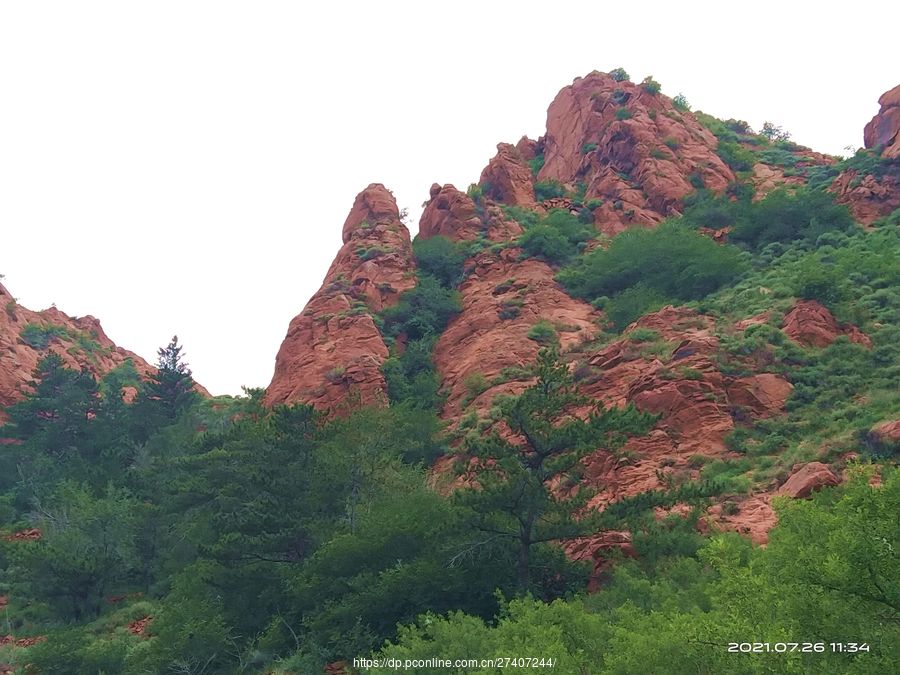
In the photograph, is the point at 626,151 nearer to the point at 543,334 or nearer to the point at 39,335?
the point at 543,334

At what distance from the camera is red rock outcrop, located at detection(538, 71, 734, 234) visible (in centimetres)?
4919

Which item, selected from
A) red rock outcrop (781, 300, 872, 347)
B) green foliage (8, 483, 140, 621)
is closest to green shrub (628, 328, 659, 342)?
red rock outcrop (781, 300, 872, 347)

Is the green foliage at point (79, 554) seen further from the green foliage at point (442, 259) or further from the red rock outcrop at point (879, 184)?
the red rock outcrop at point (879, 184)

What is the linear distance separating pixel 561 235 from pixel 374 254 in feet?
41.9

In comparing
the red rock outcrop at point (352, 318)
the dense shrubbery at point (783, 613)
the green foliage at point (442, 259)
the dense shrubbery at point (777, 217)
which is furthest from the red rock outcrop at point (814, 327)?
the green foliage at point (442, 259)

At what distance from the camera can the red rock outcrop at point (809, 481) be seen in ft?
49.5

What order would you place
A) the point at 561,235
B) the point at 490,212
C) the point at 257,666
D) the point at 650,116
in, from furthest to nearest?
1. the point at 650,116
2. the point at 490,212
3. the point at 561,235
4. the point at 257,666

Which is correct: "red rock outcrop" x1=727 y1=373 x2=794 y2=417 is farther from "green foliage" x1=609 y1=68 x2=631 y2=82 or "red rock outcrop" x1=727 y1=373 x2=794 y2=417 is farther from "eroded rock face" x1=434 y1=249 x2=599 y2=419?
"green foliage" x1=609 y1=68 x2=631 y2=82

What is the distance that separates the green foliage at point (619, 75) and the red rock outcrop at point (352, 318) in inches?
977

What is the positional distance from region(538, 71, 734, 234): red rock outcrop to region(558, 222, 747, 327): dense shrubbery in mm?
6543

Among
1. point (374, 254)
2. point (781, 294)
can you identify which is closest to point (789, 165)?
point (781, 294)

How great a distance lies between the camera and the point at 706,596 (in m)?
11.0

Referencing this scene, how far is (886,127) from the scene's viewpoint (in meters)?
45.8

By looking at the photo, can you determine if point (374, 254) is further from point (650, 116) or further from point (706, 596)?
point (706, 596)
